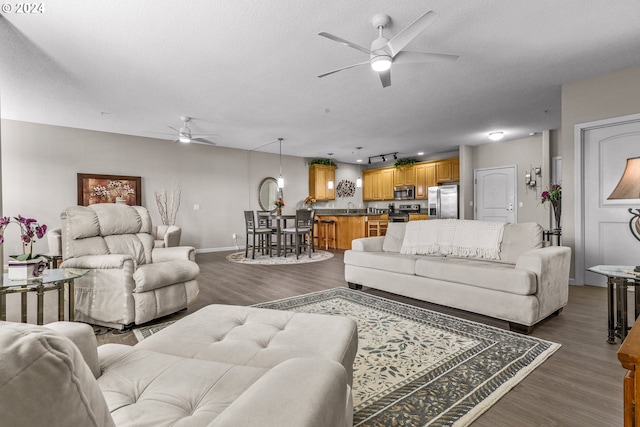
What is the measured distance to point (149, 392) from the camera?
968mm

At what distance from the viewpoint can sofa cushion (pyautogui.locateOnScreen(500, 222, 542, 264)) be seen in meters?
3.05

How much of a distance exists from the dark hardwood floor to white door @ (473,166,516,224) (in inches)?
146

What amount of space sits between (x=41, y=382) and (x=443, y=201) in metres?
8.41

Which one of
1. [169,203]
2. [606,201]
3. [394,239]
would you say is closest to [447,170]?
[606,201]

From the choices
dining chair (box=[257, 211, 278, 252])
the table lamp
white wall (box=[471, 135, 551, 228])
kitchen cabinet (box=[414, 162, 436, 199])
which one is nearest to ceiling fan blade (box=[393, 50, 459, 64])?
the table lamp

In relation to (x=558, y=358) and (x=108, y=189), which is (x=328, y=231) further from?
(x=558, y=358)

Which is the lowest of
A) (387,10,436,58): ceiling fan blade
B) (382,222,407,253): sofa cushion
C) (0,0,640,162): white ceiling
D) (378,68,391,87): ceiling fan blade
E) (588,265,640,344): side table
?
(588,265,640,344): side table

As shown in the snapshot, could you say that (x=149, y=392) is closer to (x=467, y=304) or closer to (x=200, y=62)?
(x=467, y=304)

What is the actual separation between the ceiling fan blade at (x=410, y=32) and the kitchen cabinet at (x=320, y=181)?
681 cm

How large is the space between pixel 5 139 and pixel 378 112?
6397 mm

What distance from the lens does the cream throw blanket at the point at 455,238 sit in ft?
10.8

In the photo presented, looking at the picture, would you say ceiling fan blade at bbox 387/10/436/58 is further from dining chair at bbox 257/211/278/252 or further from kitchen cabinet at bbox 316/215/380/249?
kitchen cabinet at bbox 316/215/380/249

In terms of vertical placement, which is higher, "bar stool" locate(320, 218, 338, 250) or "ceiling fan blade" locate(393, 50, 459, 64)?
"ceiling fan blade" locate(393, 50, 459, 64)

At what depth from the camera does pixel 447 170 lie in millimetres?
8266
